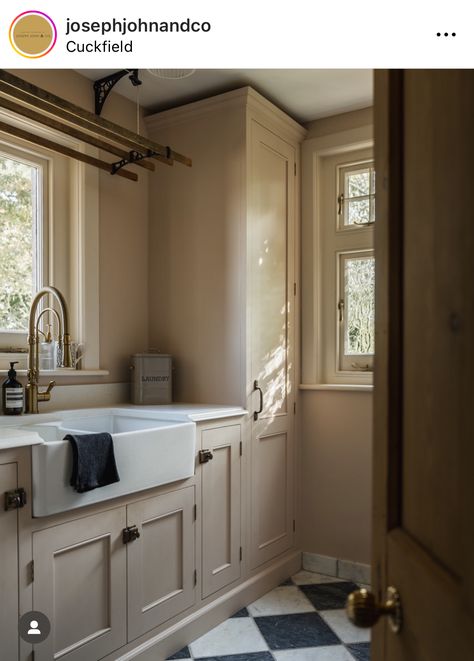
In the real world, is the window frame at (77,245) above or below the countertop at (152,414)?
above

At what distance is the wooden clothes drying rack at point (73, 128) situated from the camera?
199 centimetres

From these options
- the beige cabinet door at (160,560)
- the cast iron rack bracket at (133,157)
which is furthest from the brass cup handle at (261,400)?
the cast iron rack bracket at (133,157)

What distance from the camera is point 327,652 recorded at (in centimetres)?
223

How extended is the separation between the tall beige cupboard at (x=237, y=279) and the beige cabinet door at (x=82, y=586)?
2.80 feet

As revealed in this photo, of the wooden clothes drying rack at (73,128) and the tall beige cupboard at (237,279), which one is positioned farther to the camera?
the tall beige cupboard at (237,279)

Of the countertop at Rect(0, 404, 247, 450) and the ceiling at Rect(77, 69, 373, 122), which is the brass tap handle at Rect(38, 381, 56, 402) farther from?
the ceiling at Rect(77, 69, 373, 122)

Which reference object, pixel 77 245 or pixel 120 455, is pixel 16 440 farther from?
pixel 77 245

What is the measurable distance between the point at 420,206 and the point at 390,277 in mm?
97

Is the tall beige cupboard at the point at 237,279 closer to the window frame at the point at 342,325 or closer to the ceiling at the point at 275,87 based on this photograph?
the ceiling at the point at 275,87

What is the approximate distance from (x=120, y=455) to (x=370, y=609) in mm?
1374

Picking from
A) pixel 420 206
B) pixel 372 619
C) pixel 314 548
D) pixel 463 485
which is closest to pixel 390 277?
pixel 420 206

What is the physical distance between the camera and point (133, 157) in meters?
2.62

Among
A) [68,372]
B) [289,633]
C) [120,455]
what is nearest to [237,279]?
[68,372]

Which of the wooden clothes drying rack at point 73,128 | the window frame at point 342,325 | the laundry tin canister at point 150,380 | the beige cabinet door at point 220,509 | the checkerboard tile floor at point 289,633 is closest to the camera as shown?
the wooden clothes drying rack at point 73,128
